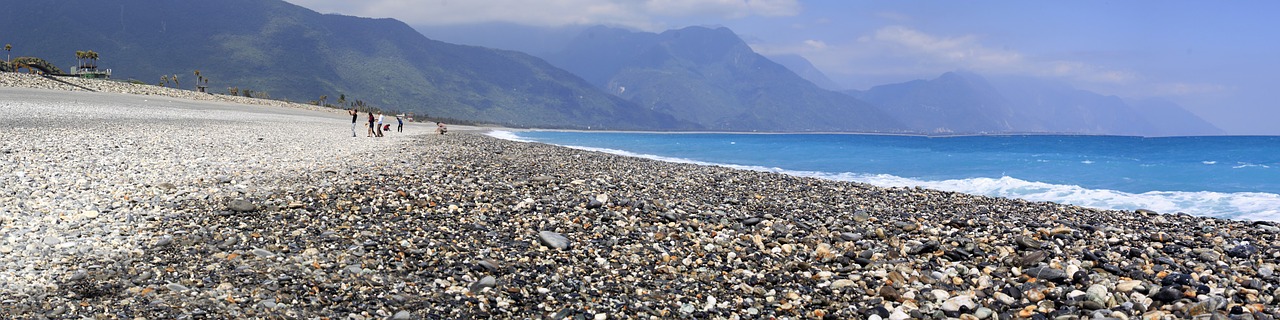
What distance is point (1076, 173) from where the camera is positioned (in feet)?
135

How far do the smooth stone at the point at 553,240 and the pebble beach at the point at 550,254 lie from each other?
0.06 meters

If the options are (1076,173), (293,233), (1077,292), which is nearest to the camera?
(1077,292)

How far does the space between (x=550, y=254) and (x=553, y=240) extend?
47cm

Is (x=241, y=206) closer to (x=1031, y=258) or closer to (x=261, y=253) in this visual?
(x=261, y=253)

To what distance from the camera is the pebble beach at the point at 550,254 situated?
7684 mm

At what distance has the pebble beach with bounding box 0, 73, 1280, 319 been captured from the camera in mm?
7684

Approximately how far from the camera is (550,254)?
959cm

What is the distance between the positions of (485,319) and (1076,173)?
140 feet

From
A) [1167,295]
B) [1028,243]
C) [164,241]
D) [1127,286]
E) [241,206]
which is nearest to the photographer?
[1167,295]

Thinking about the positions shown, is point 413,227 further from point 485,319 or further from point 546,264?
point 485,319

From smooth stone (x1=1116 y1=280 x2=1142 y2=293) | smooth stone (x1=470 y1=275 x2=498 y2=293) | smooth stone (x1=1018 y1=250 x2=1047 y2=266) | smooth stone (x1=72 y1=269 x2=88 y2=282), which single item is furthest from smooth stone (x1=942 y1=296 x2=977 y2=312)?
smooth stone (x1=72 y1=269 x2=88 y2=282)

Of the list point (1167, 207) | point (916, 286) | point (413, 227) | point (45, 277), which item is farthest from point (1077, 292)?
point (1167, 207)

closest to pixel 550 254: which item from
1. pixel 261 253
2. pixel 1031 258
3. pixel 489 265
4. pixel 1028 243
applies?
pixel 489 265

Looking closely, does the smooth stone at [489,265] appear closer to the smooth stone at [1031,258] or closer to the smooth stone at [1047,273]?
the smooth stone at [1047,273]
